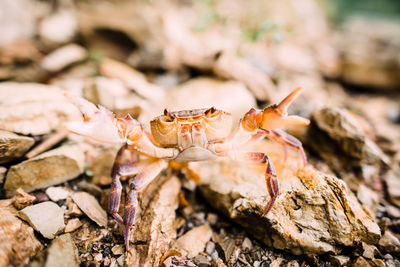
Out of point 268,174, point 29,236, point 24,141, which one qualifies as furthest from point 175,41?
point 29,236

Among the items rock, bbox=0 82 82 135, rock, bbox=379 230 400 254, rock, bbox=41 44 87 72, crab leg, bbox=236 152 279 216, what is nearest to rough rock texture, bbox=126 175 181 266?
crab leg, bbox=236 152 279 216

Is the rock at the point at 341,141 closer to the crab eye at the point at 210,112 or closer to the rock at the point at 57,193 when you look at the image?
the crab eye at the point at 210,112

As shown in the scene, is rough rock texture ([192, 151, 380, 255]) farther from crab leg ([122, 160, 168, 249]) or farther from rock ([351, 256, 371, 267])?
crab leg ([122, 160, 168, 249])

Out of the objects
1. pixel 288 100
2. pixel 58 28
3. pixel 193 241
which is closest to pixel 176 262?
pixel 193 241

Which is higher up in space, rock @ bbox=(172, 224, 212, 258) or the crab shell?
the crab shell

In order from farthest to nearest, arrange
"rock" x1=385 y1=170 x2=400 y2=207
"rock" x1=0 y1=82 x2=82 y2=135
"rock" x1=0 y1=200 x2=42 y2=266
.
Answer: "rock" x1=385 y1=170 x2=400 y2=207
"rock" x1=0 y1=82 x2=82 y2=135
"rock" x1=0 y1=200 x2=42 y2=266

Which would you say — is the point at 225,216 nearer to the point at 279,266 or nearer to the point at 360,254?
the point at 279,266

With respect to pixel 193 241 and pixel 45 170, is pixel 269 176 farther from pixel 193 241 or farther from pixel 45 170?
pixel 45 170
